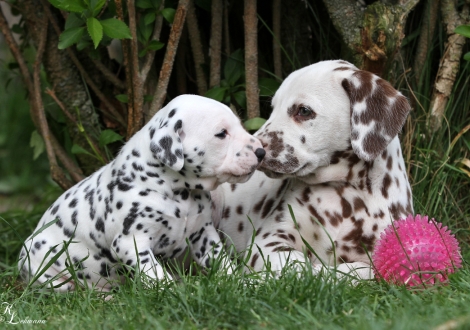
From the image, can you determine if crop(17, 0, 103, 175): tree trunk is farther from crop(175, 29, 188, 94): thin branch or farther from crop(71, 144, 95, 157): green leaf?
crop(175, 29, 188, 94): thin branch

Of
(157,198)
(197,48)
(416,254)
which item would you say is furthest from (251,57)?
(416,254)

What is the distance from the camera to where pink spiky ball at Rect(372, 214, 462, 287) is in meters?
4.02

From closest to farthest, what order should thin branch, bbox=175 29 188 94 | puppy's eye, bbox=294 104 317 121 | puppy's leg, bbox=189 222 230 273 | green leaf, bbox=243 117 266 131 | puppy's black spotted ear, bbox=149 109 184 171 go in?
puppy's black spotted ear, bbox=149 109 184 171 → puppy's eye, bbox=294 104 317 121 → puppy's leg, bbox=189 222 230 273 → green leaf, bbox=243 117 266 131 → thin branch, bbox=175 29 188 94

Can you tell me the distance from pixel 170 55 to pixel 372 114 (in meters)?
1.71

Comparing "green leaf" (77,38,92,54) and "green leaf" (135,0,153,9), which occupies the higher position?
"green leaf" (135,0,153,9)

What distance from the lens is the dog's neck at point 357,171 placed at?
Answer: 4656mm

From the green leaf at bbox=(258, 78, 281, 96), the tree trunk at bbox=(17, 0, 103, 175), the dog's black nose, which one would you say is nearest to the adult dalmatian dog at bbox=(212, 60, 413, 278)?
the dog's black nose

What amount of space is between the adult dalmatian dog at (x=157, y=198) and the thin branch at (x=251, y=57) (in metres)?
1.18

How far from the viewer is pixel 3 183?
385 inches

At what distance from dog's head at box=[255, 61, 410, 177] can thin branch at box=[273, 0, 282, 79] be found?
143 centimetres

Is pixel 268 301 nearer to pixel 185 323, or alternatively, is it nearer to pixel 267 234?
pixel 185 323

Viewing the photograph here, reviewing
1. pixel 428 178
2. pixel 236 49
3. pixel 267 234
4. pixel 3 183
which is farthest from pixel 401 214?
pixel 3 183

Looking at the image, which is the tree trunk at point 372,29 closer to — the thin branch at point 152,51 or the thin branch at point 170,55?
the thin branch at point 170,55

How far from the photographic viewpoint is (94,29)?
15.6 ft
